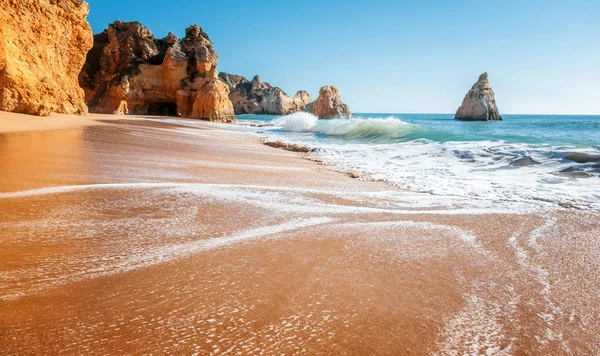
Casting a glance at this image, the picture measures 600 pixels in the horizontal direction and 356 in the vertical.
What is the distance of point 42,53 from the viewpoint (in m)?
13.3

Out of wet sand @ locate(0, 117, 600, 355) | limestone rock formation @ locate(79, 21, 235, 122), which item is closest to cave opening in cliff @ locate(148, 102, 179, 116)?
limestone rock formation @ locate(79, 21, 235, 122)

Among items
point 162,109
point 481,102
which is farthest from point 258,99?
point 162,109

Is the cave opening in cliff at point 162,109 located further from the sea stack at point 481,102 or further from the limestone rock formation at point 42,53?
the sea stack at point 481,102

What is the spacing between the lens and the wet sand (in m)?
1.45

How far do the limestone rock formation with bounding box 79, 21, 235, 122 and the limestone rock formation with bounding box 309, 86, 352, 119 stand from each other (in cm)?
912

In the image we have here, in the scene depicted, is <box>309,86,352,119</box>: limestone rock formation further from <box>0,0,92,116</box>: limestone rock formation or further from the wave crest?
<box>0,0,92,116</box>: limestone rock formation

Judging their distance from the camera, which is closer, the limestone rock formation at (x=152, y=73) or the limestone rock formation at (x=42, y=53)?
the limestone rock formation at (x=42, y=53)

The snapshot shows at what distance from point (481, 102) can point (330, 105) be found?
35.3 metres

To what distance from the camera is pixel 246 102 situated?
3893 inches

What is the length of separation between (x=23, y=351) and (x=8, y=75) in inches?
509

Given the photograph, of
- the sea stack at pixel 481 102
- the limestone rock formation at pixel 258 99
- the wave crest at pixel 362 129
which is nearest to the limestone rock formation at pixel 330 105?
the wave crest at pixel 362 129

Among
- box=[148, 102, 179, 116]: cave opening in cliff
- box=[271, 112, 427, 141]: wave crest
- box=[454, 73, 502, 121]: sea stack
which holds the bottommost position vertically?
box=[271, 112, 427, 141]: wave crest

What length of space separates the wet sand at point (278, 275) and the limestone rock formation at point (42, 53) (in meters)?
9.62

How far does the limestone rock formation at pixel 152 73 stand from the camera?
1332 inches
